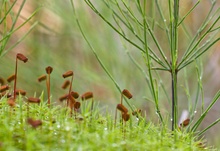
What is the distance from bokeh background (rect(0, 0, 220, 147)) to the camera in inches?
137

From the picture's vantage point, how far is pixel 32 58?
146 inches

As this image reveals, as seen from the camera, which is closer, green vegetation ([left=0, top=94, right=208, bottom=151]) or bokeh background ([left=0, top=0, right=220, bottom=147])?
green vegetation ([left=0, top=94, right=208, bottom=151])

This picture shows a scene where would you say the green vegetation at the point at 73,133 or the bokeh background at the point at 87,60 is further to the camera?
the bokeh background at the point at 87,60

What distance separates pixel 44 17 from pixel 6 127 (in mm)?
2997

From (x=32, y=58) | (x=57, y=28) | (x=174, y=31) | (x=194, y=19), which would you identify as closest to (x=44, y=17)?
(x=57, y=28)

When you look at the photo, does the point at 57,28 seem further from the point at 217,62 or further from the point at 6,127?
the point at 6,127

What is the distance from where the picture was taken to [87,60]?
4008mm

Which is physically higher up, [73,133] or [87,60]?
[87,60]

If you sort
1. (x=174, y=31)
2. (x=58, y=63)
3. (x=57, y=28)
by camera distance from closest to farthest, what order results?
(x=174, y=31), (x=58, y=63), (x=57, y=28)

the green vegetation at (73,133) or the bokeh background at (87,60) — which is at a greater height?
the bokeh background at (87,60)

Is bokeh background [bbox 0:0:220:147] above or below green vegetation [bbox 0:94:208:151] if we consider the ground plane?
above

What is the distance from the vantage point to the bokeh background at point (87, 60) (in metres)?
3.48

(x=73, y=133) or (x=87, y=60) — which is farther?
(x=87, y=60)

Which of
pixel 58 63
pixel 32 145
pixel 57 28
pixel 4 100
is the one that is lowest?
pixel 32 145
